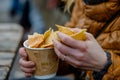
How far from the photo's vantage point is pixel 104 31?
1945 mm

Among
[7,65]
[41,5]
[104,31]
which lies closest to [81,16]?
[104,31]

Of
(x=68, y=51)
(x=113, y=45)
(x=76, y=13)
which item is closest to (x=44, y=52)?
(x=68, y=51)

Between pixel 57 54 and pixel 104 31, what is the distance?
0.39m

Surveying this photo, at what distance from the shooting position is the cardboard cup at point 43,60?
1.71m

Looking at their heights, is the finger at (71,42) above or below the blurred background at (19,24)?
above

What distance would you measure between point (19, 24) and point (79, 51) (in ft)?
13.4

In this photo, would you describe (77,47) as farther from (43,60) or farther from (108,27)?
(108,27)

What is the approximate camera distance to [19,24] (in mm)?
5625

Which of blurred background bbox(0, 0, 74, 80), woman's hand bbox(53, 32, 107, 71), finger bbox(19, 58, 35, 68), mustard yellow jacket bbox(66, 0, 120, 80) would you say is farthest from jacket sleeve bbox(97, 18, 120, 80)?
blurred background bbox(0, 0, 74, 80)

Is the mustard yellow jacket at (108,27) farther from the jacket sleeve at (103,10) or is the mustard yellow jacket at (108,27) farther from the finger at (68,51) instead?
the finger at (68,51)

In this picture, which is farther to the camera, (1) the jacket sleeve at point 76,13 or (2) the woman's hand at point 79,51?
(1) the jacket sleeve at point 76,13

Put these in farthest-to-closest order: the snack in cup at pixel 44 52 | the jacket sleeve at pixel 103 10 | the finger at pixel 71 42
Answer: the jacket sleeve at pixel 103 10 → the snack in cup at pixel 44 52 → the finger at pixel 71 42

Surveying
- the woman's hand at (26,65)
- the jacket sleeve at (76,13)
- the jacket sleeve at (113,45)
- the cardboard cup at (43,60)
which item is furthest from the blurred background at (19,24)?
the jacket sleeve at (113,45)

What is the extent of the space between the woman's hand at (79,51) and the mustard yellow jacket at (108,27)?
130 millimetres
